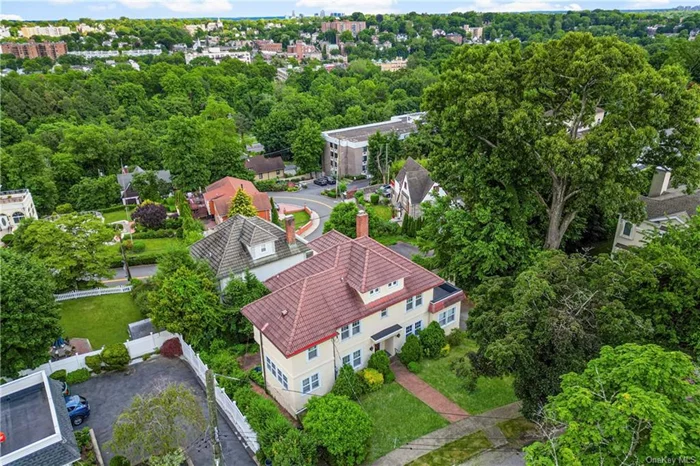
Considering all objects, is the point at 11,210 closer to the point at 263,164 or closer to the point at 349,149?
the point at 263,164

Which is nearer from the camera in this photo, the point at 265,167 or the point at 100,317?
the point at 100,317

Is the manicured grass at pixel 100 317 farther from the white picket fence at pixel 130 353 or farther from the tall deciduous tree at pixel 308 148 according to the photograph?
the tall deciduous tree at pixel 308 148

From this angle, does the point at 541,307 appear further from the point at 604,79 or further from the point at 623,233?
the point at 623,233

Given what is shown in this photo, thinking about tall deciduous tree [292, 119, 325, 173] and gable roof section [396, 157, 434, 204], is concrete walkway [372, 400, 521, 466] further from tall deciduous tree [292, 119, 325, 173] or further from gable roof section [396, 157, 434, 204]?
tall deciduous tree [292, 119, 325, 173]

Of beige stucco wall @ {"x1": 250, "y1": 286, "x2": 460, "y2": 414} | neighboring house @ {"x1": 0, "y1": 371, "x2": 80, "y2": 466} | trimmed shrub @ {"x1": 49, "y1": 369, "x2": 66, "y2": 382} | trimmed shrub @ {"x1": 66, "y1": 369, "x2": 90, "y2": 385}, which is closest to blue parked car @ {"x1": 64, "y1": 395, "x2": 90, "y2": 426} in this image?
neighboring house @ {"x1": 0, "y1": 371, "x2": 80, "y2": 466}

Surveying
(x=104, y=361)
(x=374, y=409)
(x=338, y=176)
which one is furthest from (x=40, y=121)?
(x=374, y=409)

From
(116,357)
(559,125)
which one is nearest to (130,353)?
(116,357)

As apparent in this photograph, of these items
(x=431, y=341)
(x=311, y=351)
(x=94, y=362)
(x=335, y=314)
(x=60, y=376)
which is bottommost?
(x=60, y=376)
